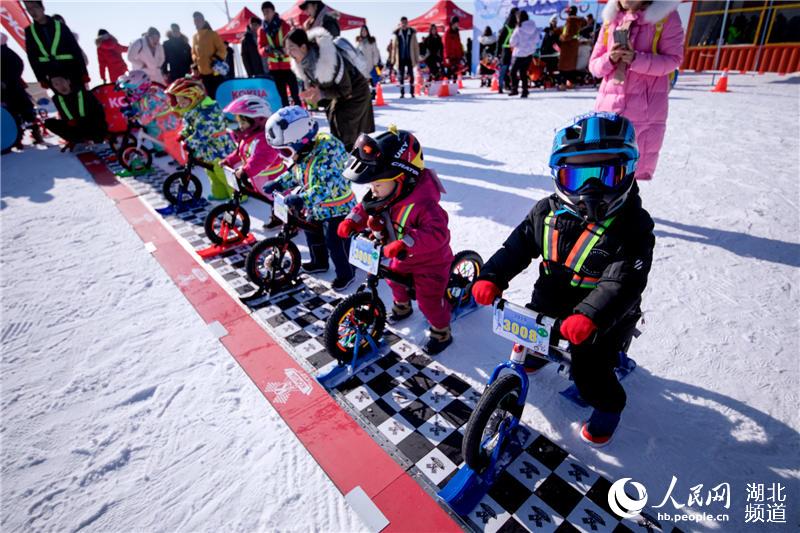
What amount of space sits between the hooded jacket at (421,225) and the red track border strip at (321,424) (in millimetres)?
957

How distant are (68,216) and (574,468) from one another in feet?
20.2

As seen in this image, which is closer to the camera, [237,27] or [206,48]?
[206,48]

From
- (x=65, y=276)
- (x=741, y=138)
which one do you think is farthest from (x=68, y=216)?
(x=741, y=138)

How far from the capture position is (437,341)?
2672 mm

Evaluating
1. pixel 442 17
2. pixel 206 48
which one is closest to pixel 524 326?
pixel 206 48

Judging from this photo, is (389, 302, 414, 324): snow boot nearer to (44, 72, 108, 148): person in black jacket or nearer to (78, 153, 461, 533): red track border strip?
(78, 153, 461, 533): red track border strip

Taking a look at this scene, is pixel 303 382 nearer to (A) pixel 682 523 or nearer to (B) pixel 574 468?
(B) pixel 574 468

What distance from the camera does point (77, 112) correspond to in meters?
7.20

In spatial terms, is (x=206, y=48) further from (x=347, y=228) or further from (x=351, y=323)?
(x=351, y=323)

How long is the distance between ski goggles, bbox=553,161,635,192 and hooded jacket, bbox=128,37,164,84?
31.0 feet

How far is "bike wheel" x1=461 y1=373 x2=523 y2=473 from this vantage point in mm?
1671

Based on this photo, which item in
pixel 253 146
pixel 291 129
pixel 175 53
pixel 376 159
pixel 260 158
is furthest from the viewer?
pixel 175 53

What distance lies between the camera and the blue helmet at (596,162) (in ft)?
5.12

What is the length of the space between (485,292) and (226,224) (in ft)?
10.5
